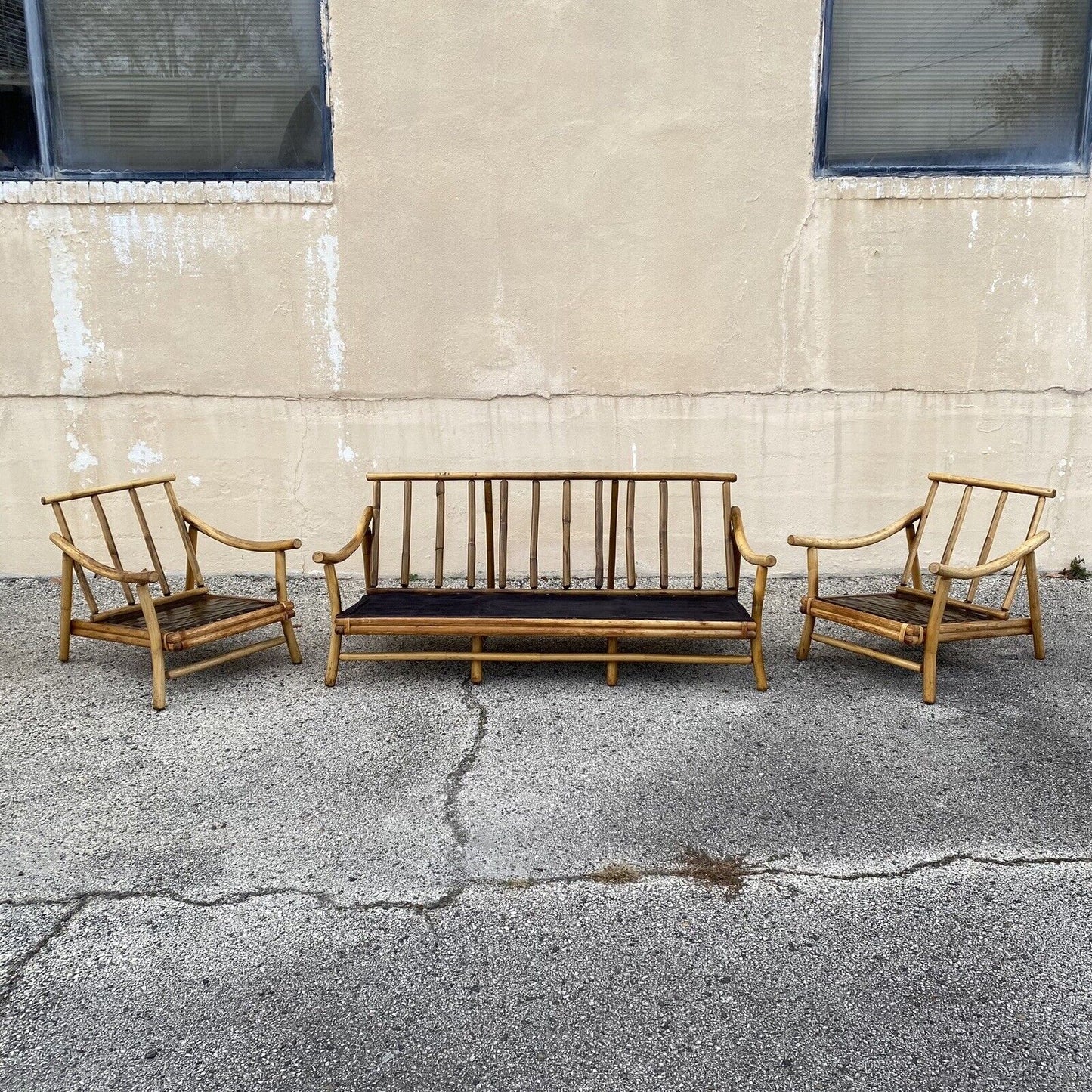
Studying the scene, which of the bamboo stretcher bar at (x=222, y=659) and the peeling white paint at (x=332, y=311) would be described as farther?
the peeling white paint at (x=332, y=311)

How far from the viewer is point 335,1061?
2.15 metres

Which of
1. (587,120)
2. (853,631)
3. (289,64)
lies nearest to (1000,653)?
(853,631)

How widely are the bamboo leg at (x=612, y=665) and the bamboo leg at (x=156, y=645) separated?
1.92m

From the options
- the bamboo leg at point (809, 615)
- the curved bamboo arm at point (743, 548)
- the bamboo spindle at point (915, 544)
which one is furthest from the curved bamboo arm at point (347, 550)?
the bamboo spindle at point (915, 544)

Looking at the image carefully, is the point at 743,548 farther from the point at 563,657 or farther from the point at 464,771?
the point at 464,771

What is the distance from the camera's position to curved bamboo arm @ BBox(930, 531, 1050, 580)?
3.93 meters

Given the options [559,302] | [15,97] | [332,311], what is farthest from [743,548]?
[15,97]

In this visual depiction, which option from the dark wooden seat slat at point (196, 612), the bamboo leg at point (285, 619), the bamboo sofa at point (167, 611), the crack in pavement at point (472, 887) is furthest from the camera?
the bamboo leg at point (285, 619)

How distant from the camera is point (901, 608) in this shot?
4.44 metres

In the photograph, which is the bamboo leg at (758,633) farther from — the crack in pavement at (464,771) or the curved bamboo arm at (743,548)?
the crack in pavement at (464,771)

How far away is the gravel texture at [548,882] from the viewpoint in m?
2.18

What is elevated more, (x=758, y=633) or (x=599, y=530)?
(x=599, y=530)

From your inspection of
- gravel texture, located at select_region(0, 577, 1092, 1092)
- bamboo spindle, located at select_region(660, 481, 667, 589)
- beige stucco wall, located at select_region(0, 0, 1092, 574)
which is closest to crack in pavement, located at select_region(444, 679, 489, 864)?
gravel texture, located at select_region(0, 577, 1092, 1092)

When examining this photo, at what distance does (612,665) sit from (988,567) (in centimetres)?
168
